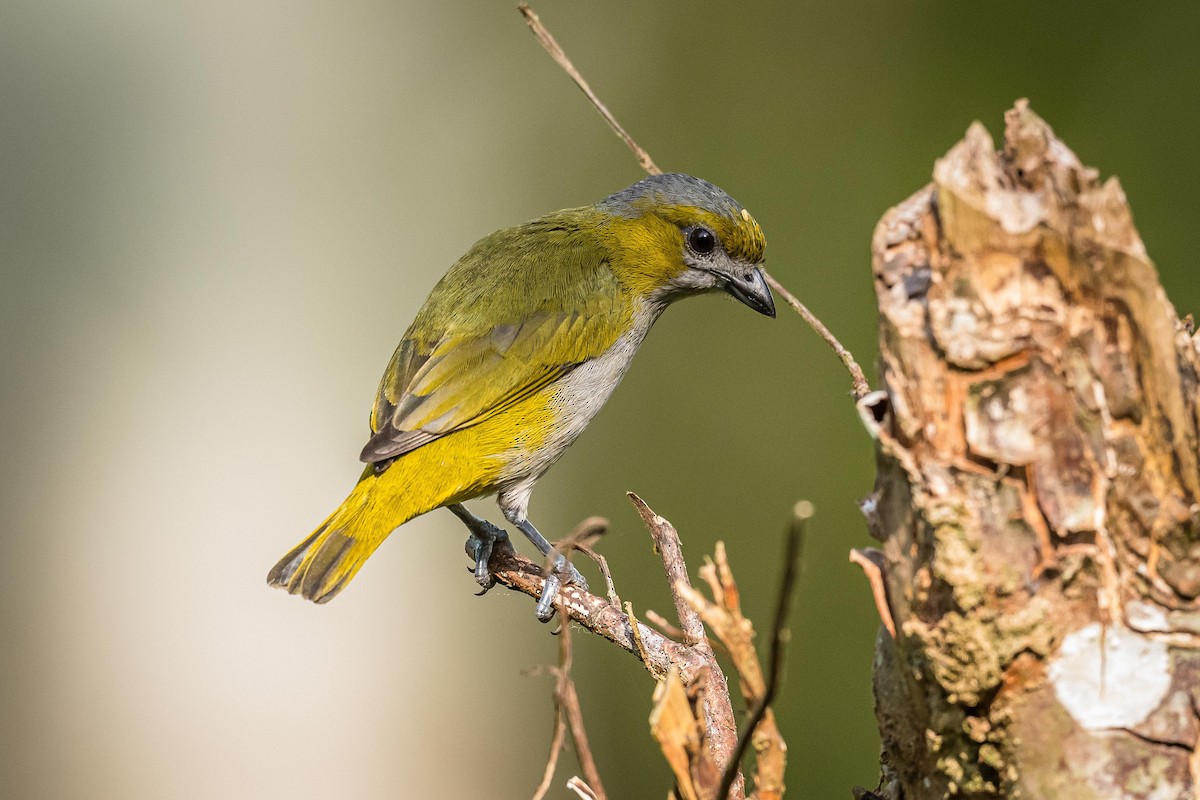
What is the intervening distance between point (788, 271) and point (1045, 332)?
10.2 feet

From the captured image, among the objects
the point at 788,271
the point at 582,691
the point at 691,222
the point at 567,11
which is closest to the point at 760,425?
the point at 788,271

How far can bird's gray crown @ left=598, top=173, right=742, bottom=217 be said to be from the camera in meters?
3.33

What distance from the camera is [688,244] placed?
337 cm

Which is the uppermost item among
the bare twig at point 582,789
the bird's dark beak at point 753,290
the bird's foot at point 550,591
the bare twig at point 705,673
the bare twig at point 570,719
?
the bird's dark beak at point 753,290

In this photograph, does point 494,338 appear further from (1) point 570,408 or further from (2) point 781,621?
(2) point 781,621

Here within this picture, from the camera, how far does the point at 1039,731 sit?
1285 mm

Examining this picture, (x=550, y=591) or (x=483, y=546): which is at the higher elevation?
(x=483, y=546)

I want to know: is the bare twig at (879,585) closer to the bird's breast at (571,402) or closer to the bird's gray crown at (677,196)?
the bird's breast at (571,402)

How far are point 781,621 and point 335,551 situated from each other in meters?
1.77

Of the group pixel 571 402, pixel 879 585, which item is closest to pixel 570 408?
pixel 571 402

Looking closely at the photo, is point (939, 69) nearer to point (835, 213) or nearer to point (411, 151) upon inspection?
point (835, 213)

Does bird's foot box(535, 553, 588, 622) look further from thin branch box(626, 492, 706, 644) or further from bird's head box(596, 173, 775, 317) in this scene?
bird's head box(596, 173, 775, 317)

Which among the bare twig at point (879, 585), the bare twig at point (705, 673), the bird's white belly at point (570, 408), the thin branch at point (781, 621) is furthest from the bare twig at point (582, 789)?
the bird's white belly at point (570, 408)

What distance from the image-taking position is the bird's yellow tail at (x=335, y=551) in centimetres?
268
